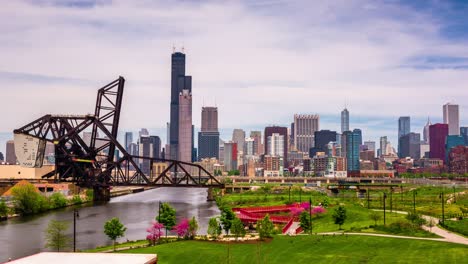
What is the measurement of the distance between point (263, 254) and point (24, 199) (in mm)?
63582

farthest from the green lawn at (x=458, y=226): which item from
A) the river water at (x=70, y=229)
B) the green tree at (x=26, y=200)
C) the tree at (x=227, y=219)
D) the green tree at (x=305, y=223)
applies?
the green tree at (x=26, y=200)

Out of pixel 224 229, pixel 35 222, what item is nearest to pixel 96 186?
pixel 35 222

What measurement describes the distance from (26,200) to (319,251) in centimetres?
6571

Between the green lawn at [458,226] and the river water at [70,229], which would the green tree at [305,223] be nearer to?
the river water at [70,229]

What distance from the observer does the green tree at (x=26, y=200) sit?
9406cm

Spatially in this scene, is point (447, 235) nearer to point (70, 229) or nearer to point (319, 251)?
point (319, 251)

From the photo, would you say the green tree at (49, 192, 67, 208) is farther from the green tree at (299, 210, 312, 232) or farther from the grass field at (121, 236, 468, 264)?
the grass field at (121, 236, 468, 264)

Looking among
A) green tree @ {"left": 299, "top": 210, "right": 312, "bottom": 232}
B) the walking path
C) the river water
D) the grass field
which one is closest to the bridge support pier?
the river water

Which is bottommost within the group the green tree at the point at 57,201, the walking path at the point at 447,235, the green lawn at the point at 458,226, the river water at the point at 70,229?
the river water at the point at 70,229

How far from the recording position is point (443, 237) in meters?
51.7

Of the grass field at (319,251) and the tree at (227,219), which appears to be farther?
the tree at (227,219)

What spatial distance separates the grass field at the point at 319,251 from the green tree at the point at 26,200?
170 ft

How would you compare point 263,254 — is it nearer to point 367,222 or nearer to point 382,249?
point 382,249

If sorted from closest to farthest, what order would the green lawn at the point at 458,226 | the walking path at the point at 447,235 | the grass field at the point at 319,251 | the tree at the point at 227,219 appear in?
the grass field at the point at 319,251
the walking path at the point at 447,235
the green lawn at the point at 458,226
the tree at the point at 227,219
